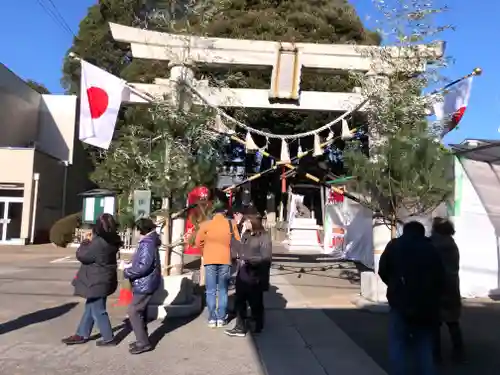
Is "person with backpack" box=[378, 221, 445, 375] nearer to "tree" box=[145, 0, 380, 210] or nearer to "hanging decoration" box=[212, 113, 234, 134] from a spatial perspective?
"hanging decoration" box=[212, 113, 234, 134]

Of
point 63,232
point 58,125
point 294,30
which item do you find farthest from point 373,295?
point 58,125

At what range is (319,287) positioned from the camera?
37.6 feet

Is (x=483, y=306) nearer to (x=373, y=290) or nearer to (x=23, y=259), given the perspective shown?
(x=373, y=290)

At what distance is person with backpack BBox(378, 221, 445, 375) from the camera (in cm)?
441

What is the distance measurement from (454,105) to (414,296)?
6.99 metres

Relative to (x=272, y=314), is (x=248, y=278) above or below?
above

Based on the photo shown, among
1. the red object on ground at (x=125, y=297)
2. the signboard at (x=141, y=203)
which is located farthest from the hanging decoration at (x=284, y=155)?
the red object on ground at (x=125, y=297)

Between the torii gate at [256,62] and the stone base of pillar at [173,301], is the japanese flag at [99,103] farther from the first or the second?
the stone base of pillar at [173,301]

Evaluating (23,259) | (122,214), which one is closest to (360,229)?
(122,214)

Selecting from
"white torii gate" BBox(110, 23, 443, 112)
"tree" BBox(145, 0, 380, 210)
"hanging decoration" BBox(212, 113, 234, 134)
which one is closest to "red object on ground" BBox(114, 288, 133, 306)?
"hanging decoration" BBox(212, 113, 234, 134)

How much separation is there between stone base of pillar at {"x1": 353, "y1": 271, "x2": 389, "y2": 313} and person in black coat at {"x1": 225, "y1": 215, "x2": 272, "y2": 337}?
250 cm

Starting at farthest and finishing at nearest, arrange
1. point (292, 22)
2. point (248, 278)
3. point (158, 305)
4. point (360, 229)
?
1. point (292, 22)
2. point (360, 229)
3. point (158, 305)
4. point (248, 278)

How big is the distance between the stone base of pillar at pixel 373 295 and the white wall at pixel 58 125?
77.1 feet

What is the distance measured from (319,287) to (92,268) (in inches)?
253
